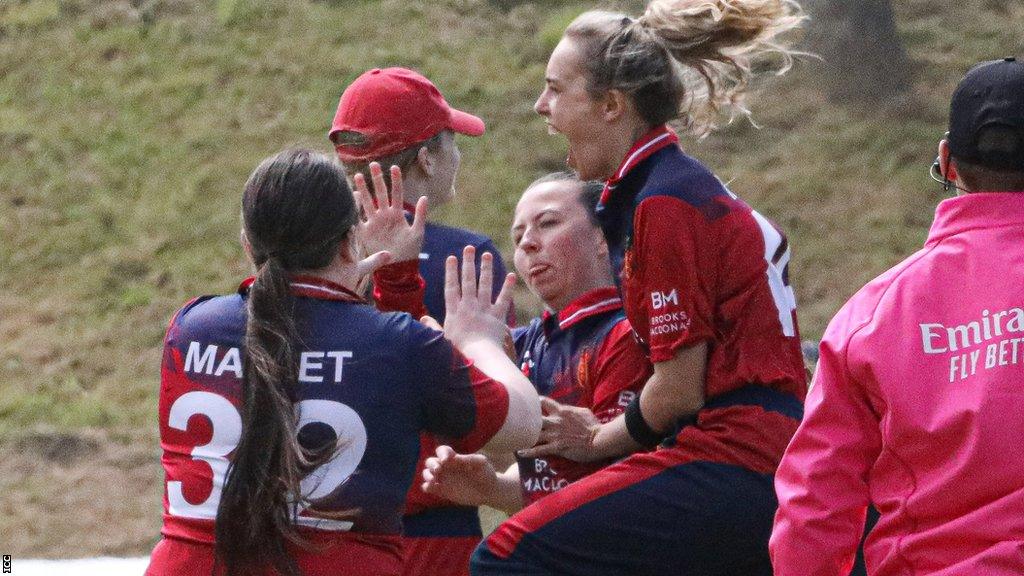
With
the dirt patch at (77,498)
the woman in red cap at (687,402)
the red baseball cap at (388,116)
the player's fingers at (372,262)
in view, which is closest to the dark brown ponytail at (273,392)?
the player's fingers at (372,262)

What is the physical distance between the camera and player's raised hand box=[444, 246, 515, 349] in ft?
11.1

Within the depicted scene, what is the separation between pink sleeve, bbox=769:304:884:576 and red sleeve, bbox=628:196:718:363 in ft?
2.28

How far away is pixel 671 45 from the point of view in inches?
148

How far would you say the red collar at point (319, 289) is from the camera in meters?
3.10

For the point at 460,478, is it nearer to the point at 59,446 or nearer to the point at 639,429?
the point at 639,429

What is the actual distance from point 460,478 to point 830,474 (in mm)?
1200

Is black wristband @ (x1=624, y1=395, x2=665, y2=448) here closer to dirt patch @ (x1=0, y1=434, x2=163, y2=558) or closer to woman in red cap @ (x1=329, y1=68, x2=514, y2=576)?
woman in red cap @ (x1=329, y1=68, x2=514, y2=576)

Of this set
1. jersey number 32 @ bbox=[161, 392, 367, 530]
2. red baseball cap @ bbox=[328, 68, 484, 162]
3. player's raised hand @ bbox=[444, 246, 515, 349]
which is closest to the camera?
jersey number 32 @ bbox=[161, 392, 367, 530]

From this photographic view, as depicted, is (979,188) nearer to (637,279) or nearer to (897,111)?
(637,279)

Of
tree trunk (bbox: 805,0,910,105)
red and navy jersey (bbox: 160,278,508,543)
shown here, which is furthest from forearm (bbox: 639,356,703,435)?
tree trunk (bbox: 805,0,910,105)

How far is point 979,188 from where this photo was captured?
2855 millimetres

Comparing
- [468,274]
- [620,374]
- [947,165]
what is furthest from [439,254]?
[947,165]

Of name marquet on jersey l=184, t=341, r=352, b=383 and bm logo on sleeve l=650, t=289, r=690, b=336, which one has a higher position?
name marquet on jersey l=184, t=341, r=352, b=383

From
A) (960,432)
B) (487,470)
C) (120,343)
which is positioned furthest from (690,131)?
(120,343)
